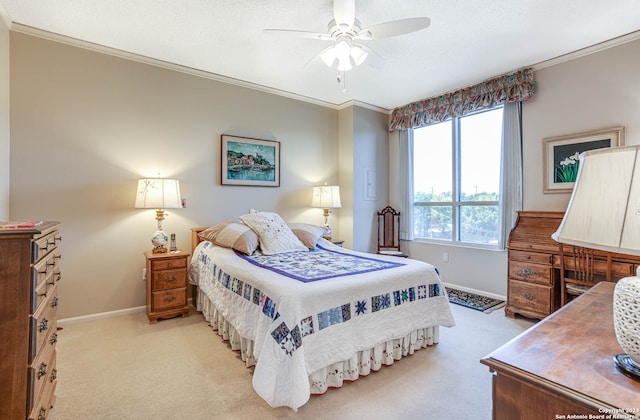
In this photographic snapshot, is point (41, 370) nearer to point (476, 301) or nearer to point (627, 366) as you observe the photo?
point (627, 366)

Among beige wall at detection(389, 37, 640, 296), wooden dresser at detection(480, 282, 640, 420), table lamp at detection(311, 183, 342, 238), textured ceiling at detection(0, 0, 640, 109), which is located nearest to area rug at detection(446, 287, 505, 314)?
beige wall at detection(389, 37, 640, 296)

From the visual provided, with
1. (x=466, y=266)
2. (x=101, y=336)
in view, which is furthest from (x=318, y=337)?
(x=466, y=266)

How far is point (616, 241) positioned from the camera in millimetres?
689

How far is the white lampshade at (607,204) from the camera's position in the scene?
68 centimetres

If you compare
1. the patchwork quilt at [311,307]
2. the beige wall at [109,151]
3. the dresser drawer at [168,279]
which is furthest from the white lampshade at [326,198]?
the dresser drawer at [168,279]

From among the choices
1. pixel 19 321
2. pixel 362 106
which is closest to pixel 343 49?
pixel 362 106

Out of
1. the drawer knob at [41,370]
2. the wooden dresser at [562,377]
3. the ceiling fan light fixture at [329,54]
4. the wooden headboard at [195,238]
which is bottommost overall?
the drawer knob at [41,370]

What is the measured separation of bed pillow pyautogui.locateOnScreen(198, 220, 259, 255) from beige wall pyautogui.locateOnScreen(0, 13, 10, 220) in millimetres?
1626

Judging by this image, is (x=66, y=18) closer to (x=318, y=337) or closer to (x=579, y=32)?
(x=318, y=337)

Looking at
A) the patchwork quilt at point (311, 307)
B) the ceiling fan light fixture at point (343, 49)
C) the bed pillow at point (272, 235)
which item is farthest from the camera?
the bed pillow at point (272, 235)

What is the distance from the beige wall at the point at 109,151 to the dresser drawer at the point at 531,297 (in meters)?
3.13

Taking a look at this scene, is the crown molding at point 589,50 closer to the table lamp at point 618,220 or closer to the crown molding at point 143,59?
the crown molding at point 143,59

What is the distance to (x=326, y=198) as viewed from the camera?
13.6 ft

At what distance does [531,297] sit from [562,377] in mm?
2731
